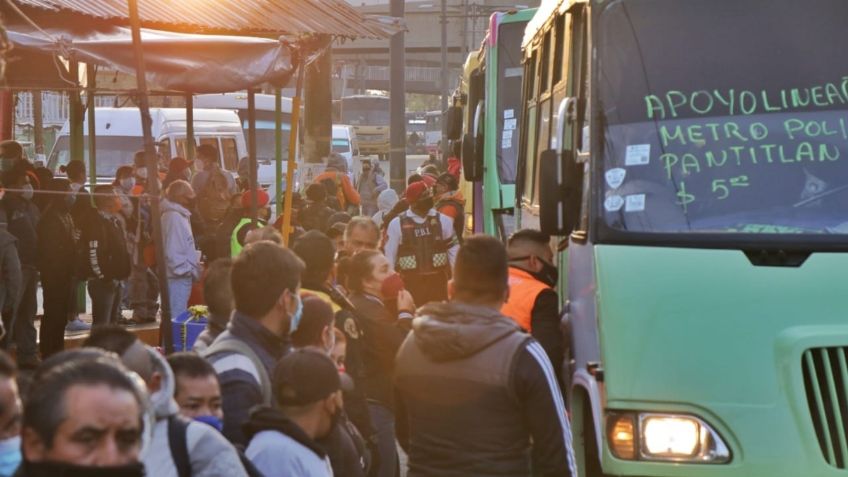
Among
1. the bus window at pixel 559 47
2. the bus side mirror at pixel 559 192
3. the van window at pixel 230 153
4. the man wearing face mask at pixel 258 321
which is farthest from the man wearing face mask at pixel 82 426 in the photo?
the van window at pixel 230 153

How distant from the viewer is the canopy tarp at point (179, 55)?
961 centimetres

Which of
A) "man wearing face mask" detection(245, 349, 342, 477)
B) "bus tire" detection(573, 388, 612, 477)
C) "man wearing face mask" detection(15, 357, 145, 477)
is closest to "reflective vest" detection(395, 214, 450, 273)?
"bus tire" detection(573, 388, 612, 477)

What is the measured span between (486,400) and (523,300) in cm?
162

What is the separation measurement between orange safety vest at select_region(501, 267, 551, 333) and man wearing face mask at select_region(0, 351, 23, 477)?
3680 millimetres

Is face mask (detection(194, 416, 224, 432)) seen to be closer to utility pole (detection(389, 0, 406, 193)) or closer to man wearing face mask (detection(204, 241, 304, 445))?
man wearing face mask (detection(204, 241, 304, 445))

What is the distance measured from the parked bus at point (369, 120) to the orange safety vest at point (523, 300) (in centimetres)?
6084

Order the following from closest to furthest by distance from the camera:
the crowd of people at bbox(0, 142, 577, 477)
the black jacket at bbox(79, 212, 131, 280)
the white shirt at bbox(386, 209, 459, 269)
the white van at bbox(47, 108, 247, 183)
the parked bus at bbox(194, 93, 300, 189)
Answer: the crowd of people at bbox(0, 142, 577, 477) < the white shirt at bbox(386, 209, 459, 269) < the black jacket at bbox(79, 212, 131, 280) < the white van at bbox(47, 108, 247, 183) < the parked bus at bbox(194, 93, 300, 189)

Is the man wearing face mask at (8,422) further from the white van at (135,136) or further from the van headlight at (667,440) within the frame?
the white van at (135,136)

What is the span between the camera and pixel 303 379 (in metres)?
4.64

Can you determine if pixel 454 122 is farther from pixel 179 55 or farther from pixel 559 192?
pixel 559 192

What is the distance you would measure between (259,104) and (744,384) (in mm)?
30013

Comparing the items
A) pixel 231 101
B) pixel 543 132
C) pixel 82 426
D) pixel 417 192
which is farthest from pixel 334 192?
pixel 231 101

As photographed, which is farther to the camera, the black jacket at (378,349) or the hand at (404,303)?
the hand at (404,303)

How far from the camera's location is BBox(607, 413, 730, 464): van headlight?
18.7ft
